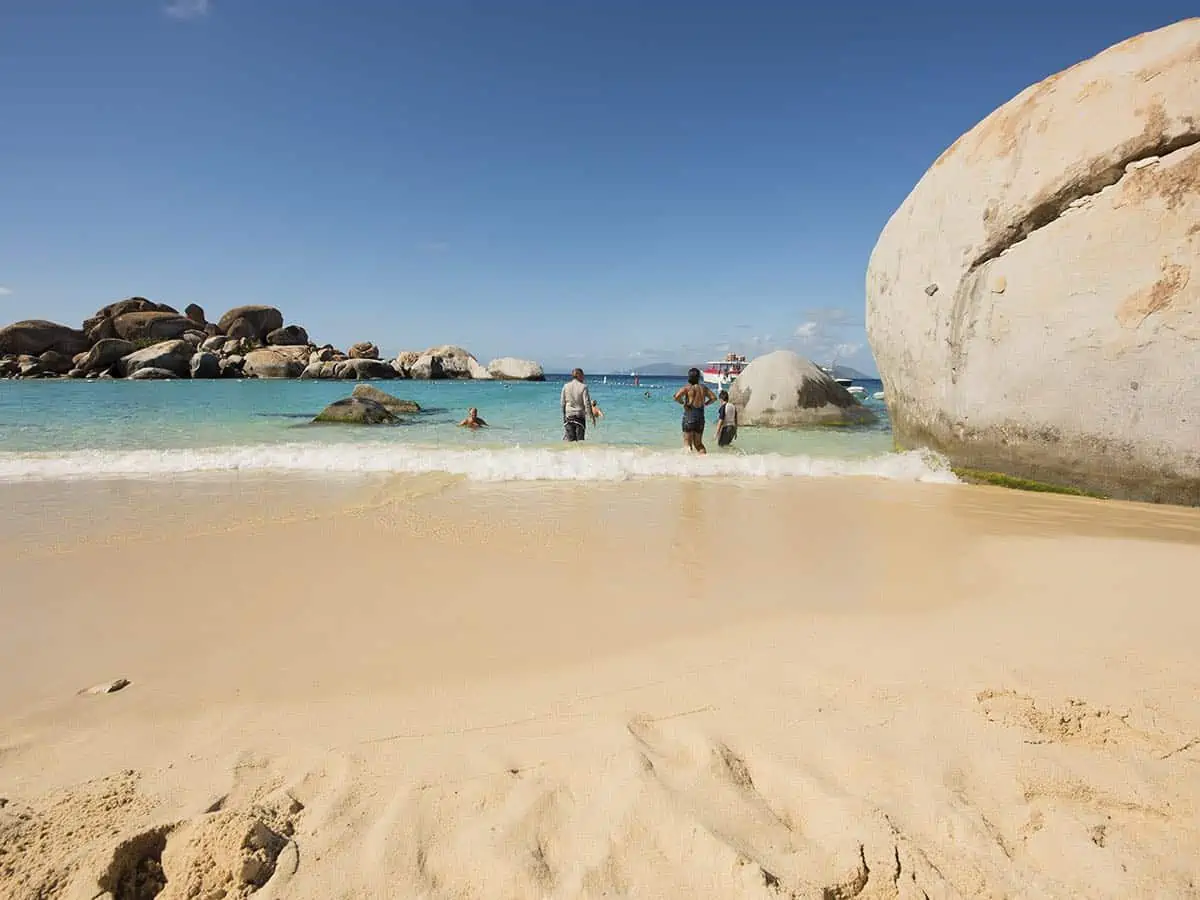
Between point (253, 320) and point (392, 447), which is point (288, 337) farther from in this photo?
point (392, 447)

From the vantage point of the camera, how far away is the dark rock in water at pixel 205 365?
46.6m

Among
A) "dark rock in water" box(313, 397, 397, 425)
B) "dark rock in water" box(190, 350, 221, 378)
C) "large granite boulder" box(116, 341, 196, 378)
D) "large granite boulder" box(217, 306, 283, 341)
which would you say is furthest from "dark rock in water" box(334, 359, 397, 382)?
"dark rock in water" box(313, 397, 397, 425)

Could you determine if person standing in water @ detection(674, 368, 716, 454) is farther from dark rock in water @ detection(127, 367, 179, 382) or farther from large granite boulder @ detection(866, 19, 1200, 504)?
dark rock in water @ detection(127, 367, 179, 382)

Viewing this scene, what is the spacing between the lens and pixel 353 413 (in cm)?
1659

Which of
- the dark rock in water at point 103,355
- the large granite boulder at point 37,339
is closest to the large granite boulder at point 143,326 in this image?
the large granite boulder at point 37,339

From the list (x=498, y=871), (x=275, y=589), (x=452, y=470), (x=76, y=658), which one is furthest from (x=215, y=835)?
(x=452, y=470)

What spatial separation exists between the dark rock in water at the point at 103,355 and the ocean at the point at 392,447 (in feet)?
95.2

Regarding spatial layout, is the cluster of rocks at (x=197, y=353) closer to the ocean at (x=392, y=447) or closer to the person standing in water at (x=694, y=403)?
the ocean at (x=392, y=447)

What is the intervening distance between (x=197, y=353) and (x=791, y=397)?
1906 inches

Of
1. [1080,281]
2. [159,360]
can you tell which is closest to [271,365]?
[159,360]

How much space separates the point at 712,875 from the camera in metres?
1.57

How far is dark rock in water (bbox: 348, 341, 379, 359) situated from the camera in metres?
60.1

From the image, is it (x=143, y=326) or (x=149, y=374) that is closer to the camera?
(x=149, y=374)

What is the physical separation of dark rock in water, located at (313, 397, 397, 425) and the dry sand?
1222 cm
